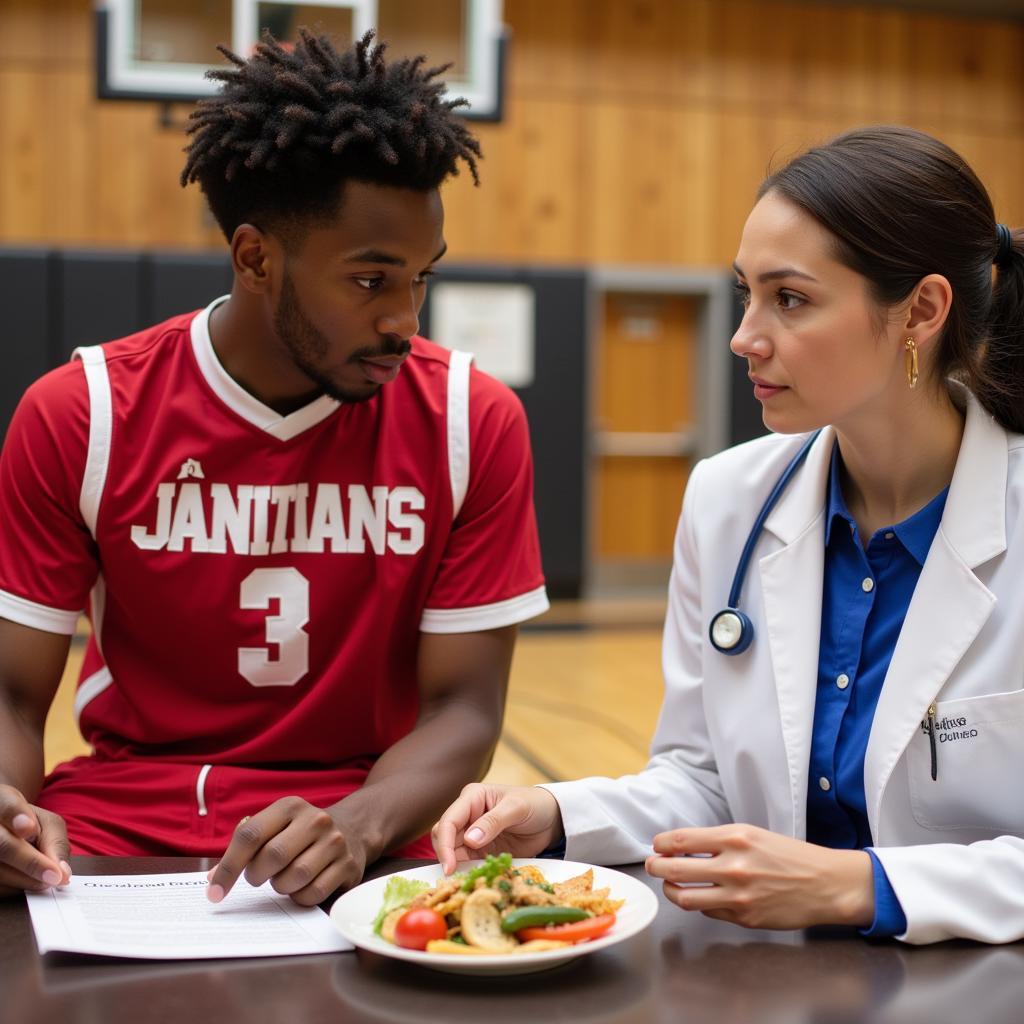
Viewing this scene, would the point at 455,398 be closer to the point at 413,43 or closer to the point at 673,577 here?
the point at 673,577

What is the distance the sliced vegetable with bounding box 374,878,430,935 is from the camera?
1.05m

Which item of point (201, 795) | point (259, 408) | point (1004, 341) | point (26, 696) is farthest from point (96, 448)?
point (1004, 341)

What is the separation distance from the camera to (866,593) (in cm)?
143

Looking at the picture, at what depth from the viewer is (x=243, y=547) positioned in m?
1.68

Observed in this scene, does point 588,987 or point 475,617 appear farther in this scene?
point 475,617

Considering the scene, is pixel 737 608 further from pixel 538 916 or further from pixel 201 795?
pixel 201 795

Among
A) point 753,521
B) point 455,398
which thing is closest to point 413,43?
point 455,398

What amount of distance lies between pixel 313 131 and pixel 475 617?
0.66 metres

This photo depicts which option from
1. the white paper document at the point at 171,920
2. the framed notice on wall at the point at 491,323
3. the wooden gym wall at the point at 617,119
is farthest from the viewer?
the wooden gym wall at the point at 617,119

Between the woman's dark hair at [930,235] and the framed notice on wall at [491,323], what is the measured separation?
220 inches

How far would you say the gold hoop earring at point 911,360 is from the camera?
55.4 inches

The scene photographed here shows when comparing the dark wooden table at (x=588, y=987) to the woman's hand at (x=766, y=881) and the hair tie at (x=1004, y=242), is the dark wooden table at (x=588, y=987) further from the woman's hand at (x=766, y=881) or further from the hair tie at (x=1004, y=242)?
the hair tie at (x=1004, y=242)

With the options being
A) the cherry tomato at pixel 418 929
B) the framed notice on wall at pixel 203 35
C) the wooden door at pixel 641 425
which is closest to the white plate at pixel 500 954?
the cherry tomato at pixel 418 929

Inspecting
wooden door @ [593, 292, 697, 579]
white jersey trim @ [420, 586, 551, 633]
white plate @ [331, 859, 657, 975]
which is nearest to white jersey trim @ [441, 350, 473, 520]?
white jersey trim @ [420, 586, 551, 633]
